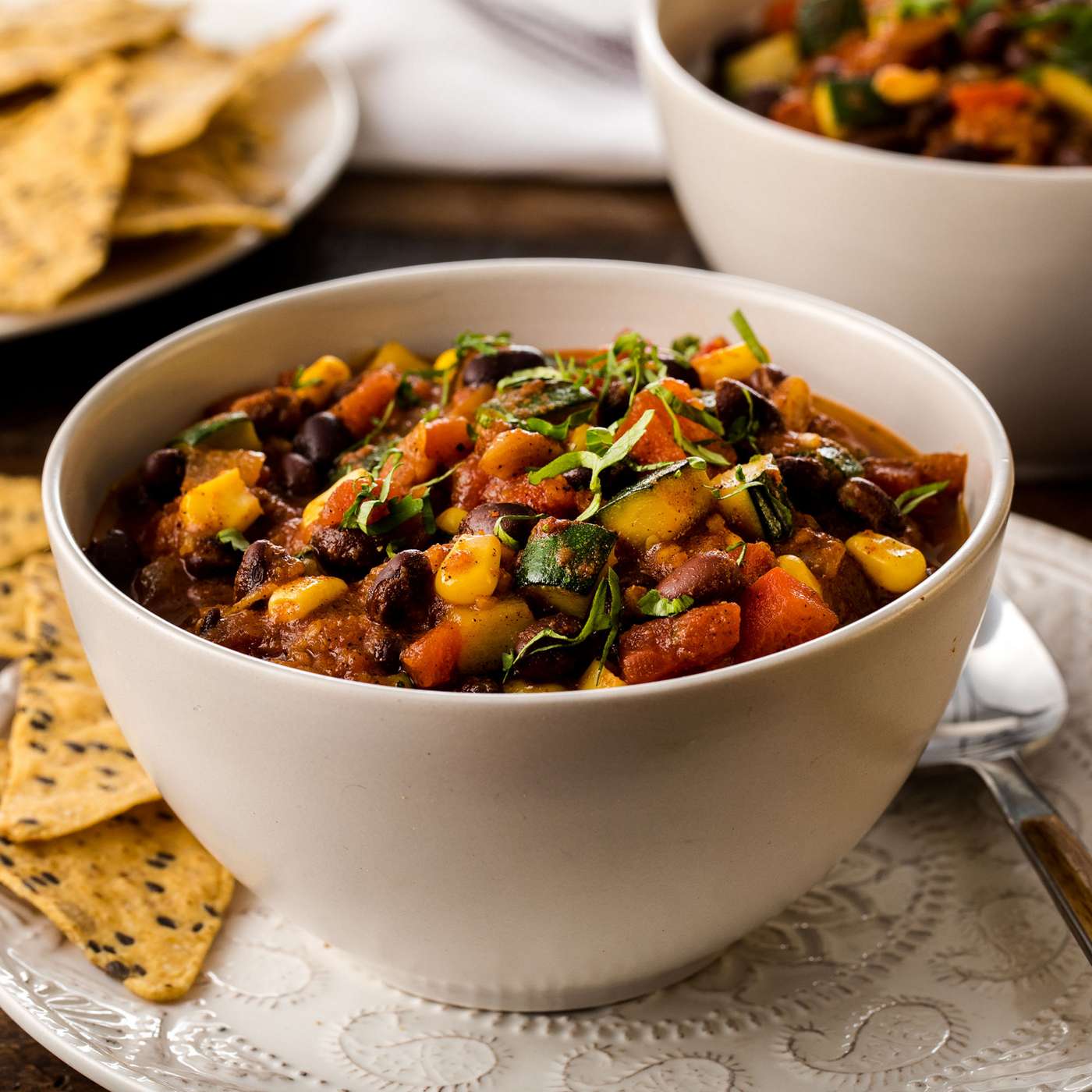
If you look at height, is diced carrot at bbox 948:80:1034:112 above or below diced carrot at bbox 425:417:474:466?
below

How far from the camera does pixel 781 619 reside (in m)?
1.87

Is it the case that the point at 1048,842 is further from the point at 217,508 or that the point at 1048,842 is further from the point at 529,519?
the point at 217,508

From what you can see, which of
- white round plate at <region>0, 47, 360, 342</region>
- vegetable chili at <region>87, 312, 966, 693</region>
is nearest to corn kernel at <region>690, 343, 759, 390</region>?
vegetable chili at <region>87, 312, 966, 693</region>

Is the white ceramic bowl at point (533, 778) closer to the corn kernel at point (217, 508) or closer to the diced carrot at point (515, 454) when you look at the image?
the corn kernel at point (217, 508)

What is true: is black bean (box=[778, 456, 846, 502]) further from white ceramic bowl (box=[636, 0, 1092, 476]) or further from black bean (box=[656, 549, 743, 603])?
white ceramic bowl (box=[636, 0, 1092, 476])

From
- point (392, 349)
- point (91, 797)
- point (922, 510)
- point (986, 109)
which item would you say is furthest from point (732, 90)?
point (91, 797)

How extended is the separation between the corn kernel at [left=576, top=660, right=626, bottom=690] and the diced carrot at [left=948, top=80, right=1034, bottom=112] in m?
2.39

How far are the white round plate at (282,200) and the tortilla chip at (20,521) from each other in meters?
0.60

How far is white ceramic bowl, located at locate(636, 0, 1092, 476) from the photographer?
10.8ft

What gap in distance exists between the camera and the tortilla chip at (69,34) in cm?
477

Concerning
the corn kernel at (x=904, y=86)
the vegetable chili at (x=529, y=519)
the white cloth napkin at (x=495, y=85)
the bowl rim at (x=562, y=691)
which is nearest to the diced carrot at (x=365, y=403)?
the vegetable chili at (x=529, y=519)

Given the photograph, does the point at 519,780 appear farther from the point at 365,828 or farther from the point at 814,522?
the point at 814,522

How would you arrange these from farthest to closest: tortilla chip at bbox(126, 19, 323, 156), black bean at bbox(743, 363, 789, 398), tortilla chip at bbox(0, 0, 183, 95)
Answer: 1. tortilla chip at bbox(0, 0, 183, 95)
2. tortilla chip at bbox(126, 19, 323, 156)
3. black bean at bbox(743, 363, 789, 398)

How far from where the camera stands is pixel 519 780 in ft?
5.64
